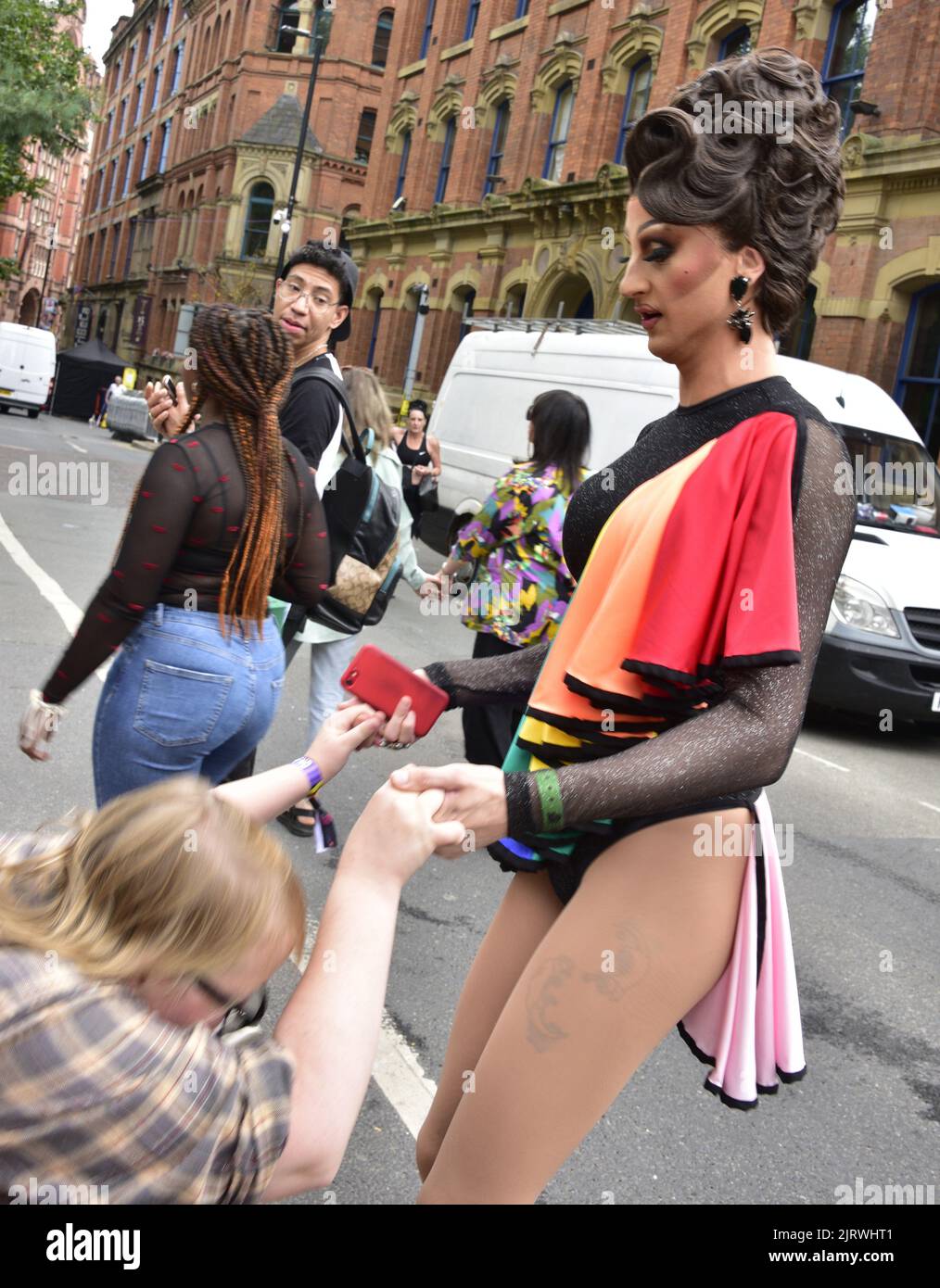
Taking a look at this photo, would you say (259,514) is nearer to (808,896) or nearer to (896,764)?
(808,896)

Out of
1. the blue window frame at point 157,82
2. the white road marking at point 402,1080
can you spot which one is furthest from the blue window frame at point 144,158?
the white road marking at point 402,1080

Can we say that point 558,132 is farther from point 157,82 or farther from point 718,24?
point 157,82

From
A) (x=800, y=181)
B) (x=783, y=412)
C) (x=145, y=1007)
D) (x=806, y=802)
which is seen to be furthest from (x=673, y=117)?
(x=806, y=802)

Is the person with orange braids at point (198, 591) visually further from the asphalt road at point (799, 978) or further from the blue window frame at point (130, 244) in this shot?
the blue window frame at point (130, 244)

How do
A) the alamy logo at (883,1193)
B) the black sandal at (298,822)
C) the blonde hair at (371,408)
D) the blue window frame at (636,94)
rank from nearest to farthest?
1. the alamy logo at (883,1193)
2. the black sandal at (298,822)
3. the blonde hair at (371,408)
4. the blue window frame at (636,94)

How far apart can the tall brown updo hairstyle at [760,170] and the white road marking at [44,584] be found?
6614 mm

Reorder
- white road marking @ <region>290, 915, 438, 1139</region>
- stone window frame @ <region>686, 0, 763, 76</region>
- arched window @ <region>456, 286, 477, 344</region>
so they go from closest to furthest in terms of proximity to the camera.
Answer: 1. white road marking @ <region>290, 915, 438, 1139</region>
2. stone window frame @ <region>686, 0, 763, 76</region>
3. arched window @ <region>456, 286, 477, 344</region>

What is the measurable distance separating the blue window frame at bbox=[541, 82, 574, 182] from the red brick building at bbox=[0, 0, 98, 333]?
65.1 meters

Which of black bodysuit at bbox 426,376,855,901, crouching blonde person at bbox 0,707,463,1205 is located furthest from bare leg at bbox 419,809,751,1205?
crouching blonde person at bbox 0,707,463,1205

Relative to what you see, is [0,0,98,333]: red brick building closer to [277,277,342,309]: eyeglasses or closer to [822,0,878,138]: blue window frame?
[822,0,878,138]: blue window frame

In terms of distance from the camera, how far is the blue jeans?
9.91 ft

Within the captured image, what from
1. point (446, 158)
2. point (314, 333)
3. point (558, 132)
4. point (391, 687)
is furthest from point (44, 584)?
point (446, 158)

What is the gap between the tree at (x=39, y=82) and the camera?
37044mm

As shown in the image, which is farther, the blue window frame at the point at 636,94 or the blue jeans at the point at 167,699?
the blue window frame at the point at 636,94
